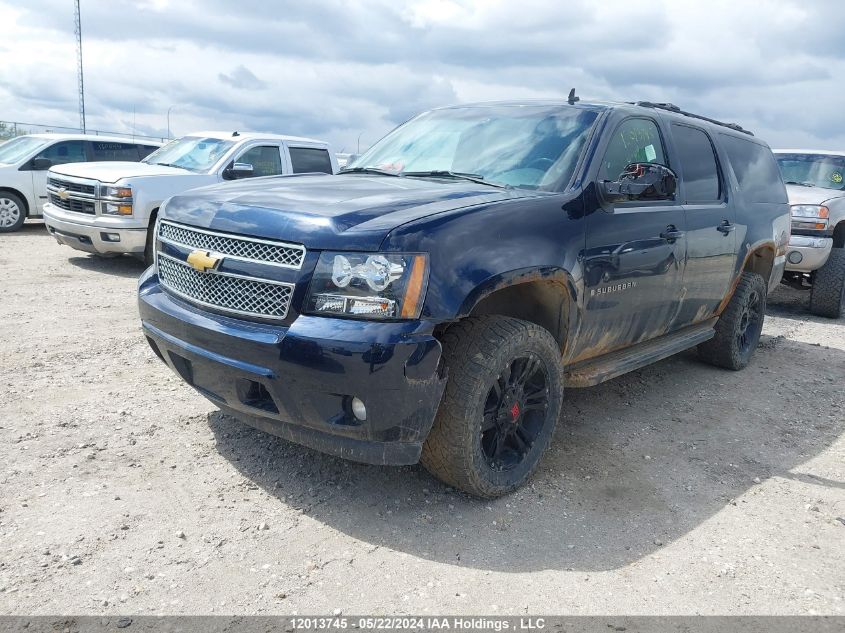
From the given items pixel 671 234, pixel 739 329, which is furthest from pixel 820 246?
pixel 671 234

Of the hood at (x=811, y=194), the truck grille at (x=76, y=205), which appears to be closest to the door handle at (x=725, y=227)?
the hood at (x=811, y=194)

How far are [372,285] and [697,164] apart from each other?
10.4ft

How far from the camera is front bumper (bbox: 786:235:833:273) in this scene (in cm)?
823

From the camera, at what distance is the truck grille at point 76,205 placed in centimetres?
866

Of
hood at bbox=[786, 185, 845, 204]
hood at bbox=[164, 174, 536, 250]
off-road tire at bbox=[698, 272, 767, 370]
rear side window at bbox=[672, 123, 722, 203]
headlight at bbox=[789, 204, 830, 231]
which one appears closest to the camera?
hood at bbox=[164, 174, 536, 250]

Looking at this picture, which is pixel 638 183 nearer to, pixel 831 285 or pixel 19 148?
pixel 831 285

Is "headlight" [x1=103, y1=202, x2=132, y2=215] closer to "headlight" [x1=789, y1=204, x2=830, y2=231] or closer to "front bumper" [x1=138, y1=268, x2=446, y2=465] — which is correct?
"front bumper" [x1=138, y1=268, x2=446, y2=465]

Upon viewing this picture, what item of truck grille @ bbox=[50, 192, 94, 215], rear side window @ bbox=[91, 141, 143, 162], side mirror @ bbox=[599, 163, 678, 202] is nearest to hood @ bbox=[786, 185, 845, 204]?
side mirror @ bbox=[599, 163, 678, 202]

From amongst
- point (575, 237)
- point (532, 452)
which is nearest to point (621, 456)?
point (532, 452)

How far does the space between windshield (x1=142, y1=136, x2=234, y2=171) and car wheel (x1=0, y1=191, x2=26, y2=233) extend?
11.2 feet

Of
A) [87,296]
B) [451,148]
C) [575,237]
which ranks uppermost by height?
[451,148]

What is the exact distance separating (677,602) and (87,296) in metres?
6.30

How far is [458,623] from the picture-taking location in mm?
2508

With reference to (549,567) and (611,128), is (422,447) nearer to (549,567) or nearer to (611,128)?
(549,567)
